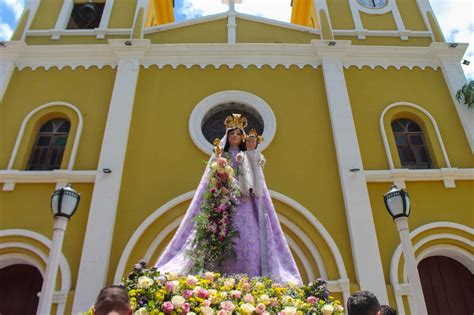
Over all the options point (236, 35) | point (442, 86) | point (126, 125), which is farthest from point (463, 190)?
point (126, 125)

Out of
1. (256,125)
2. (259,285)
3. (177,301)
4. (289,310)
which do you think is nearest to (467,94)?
(256,125)

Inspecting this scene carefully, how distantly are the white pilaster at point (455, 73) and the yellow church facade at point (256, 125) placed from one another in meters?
0.04

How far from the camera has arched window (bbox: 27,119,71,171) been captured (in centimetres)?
947

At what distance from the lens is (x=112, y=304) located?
2.64 meters

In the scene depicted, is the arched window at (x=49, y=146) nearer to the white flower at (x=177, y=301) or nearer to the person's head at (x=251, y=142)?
the person's head at (x=251, y=142)

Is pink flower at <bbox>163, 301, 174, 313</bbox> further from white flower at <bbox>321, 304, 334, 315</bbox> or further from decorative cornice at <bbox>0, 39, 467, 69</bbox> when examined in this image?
decorative cornice at <bbox>0, 39, 467, 69</bbox>

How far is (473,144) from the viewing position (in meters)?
9.52

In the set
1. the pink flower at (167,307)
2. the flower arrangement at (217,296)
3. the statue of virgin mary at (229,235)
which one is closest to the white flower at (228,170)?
the statue of virgin mary at (229,235)

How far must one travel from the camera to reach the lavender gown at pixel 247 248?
14.4 ft

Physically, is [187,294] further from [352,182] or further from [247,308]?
[352,182]

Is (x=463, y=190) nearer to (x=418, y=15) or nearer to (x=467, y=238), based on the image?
(x=467, y=238)

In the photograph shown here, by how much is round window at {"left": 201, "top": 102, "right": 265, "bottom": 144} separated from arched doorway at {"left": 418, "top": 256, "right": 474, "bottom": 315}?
4628 millimetres

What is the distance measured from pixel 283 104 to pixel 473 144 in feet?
14.3

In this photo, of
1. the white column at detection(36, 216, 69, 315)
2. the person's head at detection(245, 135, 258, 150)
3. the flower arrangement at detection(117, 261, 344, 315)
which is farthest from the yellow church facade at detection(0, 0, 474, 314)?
the flower arrangement at detection(117, 261, 344, 315)
